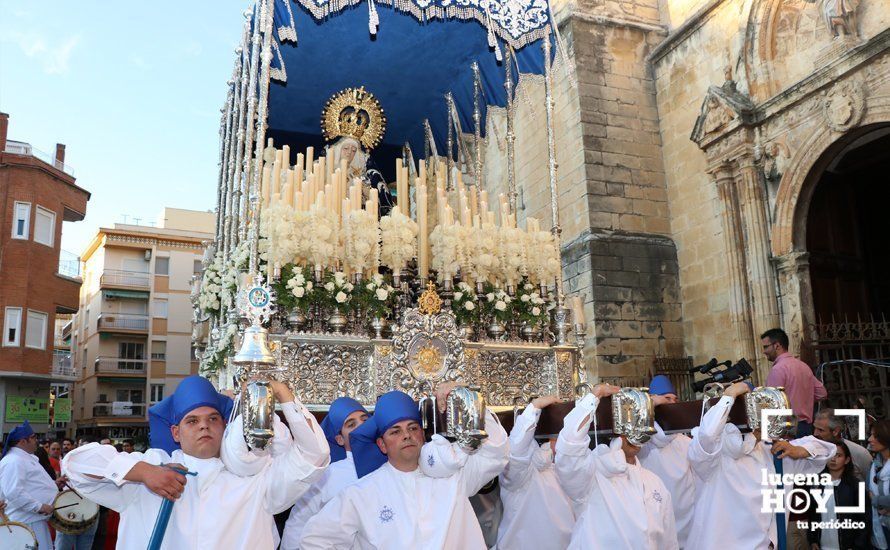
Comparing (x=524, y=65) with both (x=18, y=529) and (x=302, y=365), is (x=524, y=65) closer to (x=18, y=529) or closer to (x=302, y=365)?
(x=302, y=365)

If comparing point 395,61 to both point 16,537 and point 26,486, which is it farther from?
point 16,537

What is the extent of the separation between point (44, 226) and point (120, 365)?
36.2 feet

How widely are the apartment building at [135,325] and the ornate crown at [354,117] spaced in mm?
24205

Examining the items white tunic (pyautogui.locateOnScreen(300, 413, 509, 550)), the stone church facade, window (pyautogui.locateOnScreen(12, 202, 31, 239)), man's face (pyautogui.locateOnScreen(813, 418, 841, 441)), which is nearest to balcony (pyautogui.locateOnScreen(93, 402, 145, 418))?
window (pyautogui.locateOnScreen(12, 202, 31, 239))

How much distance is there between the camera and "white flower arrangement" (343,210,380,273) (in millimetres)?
6547

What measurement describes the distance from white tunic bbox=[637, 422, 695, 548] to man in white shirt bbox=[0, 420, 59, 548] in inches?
225

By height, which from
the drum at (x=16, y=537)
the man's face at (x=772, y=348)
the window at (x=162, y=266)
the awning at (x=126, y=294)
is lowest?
the drum at (x=16, y=537)

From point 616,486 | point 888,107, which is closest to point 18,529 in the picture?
point 616,486

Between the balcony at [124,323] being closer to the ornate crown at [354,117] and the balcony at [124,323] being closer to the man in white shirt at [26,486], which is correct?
the ornate crown at [354,117]

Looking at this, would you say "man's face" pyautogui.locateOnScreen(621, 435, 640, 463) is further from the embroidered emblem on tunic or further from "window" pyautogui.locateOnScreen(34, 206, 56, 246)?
"window" pyautogui.locateOnScreen(34, 206, 56, 246)

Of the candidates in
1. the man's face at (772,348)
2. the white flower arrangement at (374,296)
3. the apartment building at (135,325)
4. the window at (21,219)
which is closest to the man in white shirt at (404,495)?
the white flower arrangement at (374,296)

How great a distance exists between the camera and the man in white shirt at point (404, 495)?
3174 millimetres

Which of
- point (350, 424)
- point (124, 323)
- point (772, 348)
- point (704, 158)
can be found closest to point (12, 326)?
point (124, 323)

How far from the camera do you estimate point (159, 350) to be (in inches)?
1238
